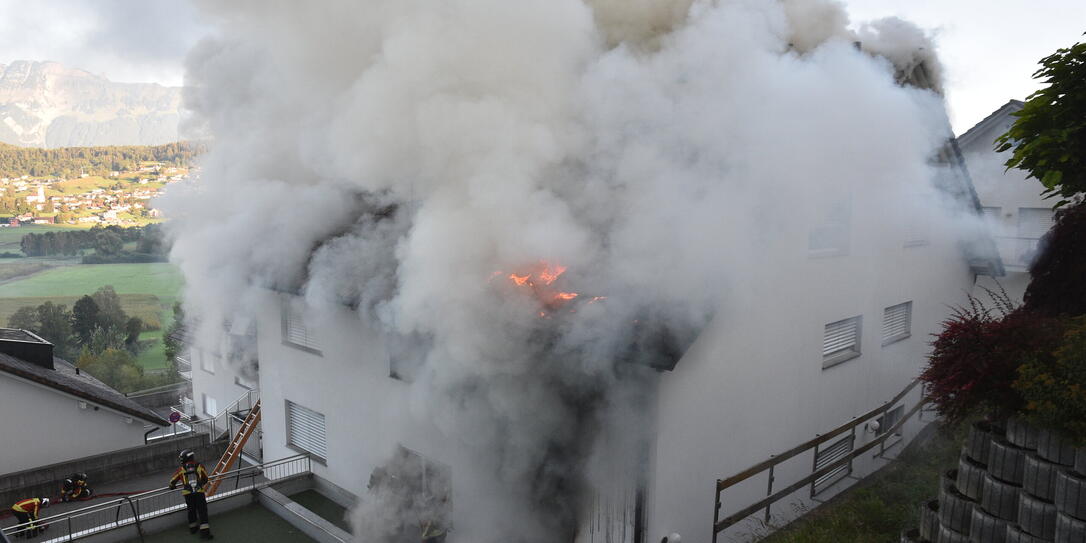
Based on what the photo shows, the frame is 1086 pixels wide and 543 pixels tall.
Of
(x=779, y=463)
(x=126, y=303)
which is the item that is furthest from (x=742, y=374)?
(x=126, y=303)

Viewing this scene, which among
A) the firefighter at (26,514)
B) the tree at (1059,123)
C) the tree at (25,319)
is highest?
the tree at (1059,123)

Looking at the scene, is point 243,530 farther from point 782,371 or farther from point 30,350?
point 30,350

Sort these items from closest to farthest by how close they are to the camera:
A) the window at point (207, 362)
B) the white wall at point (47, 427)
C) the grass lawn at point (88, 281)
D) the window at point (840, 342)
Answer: the window at point (840, 342) → the white wall at point (47, 427) → the window at point (207, 362) → the grass lawn at point (88, 281)

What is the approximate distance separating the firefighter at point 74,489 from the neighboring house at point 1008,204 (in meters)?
18.1

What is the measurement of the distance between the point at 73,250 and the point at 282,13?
86684mm

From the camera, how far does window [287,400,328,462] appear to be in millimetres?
11422

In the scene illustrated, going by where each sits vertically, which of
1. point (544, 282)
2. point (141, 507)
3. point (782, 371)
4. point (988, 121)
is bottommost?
point (141, 507)

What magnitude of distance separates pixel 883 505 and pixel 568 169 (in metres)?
5.59

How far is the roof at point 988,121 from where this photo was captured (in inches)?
519

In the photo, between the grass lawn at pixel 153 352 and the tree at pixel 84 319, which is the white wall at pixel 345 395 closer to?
the grass lawn at pixel 153 352

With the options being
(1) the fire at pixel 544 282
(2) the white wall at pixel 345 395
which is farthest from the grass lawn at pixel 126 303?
(1) the fire at pixel 544 282

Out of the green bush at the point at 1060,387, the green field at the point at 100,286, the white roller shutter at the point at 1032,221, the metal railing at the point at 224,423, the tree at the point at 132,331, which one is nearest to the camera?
the green bush at the point at 1060,387

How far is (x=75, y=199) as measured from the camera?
58.4 meters

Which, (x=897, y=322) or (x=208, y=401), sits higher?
(x=897, y=322)
